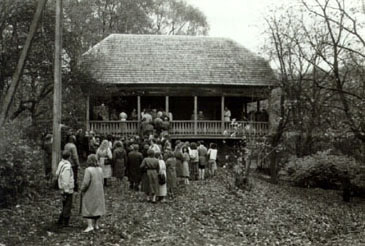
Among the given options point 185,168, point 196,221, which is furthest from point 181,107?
point 196,221

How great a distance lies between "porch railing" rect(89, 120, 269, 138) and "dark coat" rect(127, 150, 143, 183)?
12.5 metres

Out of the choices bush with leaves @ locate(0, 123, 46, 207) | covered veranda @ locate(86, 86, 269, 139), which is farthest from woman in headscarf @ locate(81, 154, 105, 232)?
covered veranda @ locate(86, 86, 269, 139)

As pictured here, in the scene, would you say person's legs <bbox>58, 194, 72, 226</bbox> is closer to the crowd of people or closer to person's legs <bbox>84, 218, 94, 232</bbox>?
the crowd of people

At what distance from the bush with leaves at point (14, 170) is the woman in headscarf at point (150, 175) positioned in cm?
327

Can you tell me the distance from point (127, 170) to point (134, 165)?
0.54 m

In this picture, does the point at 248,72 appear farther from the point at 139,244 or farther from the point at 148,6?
the point at 139,244

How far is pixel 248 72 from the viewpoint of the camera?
116ft

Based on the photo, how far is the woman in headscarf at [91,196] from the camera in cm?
1265

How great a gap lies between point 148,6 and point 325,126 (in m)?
26.1

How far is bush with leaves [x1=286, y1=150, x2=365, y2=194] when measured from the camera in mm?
25609

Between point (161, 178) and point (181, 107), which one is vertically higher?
point (181, 107)

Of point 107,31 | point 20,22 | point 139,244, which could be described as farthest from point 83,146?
point 107,31

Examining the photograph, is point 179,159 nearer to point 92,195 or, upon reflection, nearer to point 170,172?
point 170,172

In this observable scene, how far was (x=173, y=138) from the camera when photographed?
1313 inches
